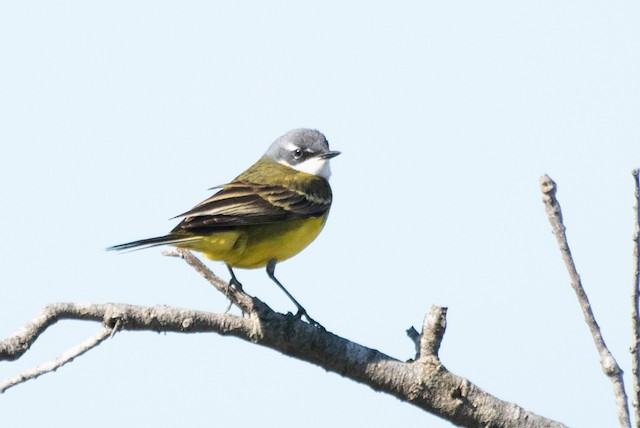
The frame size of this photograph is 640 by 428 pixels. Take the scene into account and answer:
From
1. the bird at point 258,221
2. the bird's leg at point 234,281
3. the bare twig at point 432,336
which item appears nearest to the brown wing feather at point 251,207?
the bird at point 258,221

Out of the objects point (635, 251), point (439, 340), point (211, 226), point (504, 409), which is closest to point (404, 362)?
point (439, 340)

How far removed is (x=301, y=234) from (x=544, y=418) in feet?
12.9

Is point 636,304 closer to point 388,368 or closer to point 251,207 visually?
point 388,368

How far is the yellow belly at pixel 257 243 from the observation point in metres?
8.13

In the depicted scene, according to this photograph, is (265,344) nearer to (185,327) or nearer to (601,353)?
(185,327)

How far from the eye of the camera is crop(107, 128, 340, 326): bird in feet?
26.1

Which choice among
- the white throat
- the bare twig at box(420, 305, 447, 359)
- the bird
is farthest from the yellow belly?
the bare twig at box(420, 305, 447, 359)

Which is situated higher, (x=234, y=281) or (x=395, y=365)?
(x=234, y=281)

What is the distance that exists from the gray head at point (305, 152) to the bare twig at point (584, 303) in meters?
6.53

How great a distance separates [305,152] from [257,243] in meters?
3.02

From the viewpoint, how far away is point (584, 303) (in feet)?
14.7

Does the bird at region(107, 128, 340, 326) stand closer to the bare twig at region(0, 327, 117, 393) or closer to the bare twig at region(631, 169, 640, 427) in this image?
the bare twig at region(0, 327, 117, 393)

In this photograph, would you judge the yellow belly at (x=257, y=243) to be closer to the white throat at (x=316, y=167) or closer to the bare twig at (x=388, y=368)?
the white throat at (x=316, y=167)

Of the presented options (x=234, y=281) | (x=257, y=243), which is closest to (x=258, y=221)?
(x=257, y=243)
